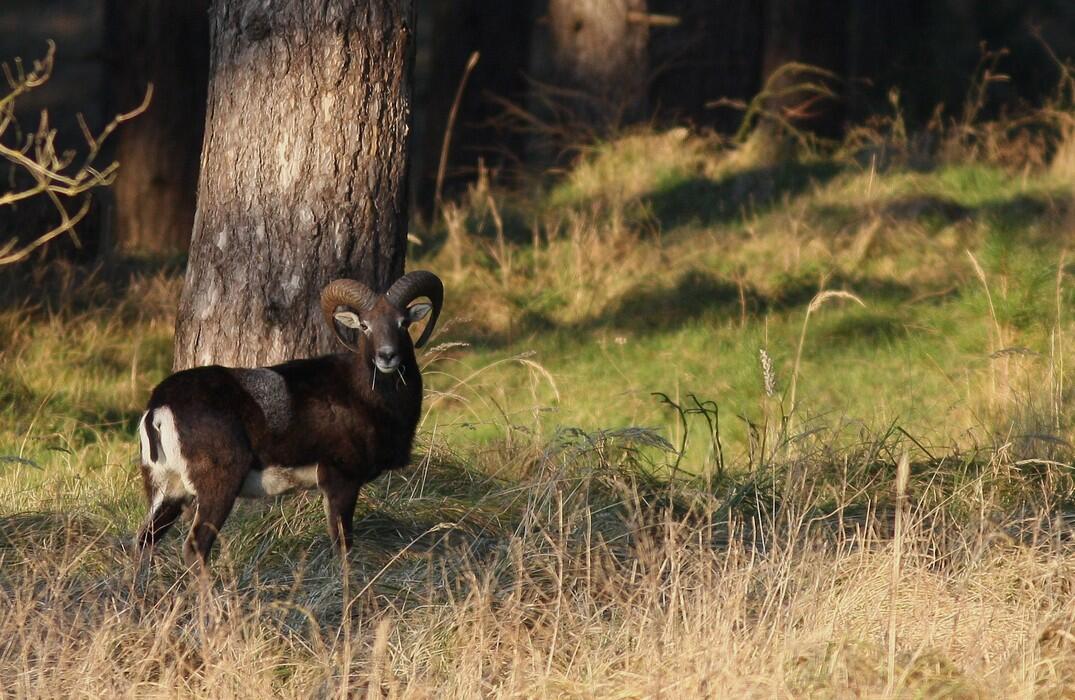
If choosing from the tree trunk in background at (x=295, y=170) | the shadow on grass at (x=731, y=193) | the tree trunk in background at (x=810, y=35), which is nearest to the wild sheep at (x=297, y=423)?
the tree trunk in background at (x=295, y=170)

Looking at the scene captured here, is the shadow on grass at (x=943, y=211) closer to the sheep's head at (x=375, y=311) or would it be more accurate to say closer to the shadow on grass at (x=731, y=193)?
the shadow on grass at (x=731, y=193)

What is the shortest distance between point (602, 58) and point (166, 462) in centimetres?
970

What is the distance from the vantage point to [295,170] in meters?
7.67

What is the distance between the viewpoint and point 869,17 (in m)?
22.3

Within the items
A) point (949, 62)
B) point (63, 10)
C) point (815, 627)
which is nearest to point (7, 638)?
point (815, 627)

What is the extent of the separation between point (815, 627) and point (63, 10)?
3439 centimetres

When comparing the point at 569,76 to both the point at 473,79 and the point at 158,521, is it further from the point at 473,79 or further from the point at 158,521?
the point at 158,521

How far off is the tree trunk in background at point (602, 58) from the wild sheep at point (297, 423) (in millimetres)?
8403

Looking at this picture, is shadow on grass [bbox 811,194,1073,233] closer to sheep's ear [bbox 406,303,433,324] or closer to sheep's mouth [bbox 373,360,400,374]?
sheep's ear [bbox 406,303,433,324]

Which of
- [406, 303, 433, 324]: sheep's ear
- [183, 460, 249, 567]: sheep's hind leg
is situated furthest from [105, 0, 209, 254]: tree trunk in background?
[183, 460, 249, 567]: sheep's hind leg

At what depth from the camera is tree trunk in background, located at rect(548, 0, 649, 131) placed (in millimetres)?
15117

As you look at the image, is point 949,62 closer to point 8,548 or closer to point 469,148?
point 469,148

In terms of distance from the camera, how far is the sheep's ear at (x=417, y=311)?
280 inches

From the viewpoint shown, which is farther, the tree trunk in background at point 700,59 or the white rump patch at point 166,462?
the tree trunk in background at point 700,59
